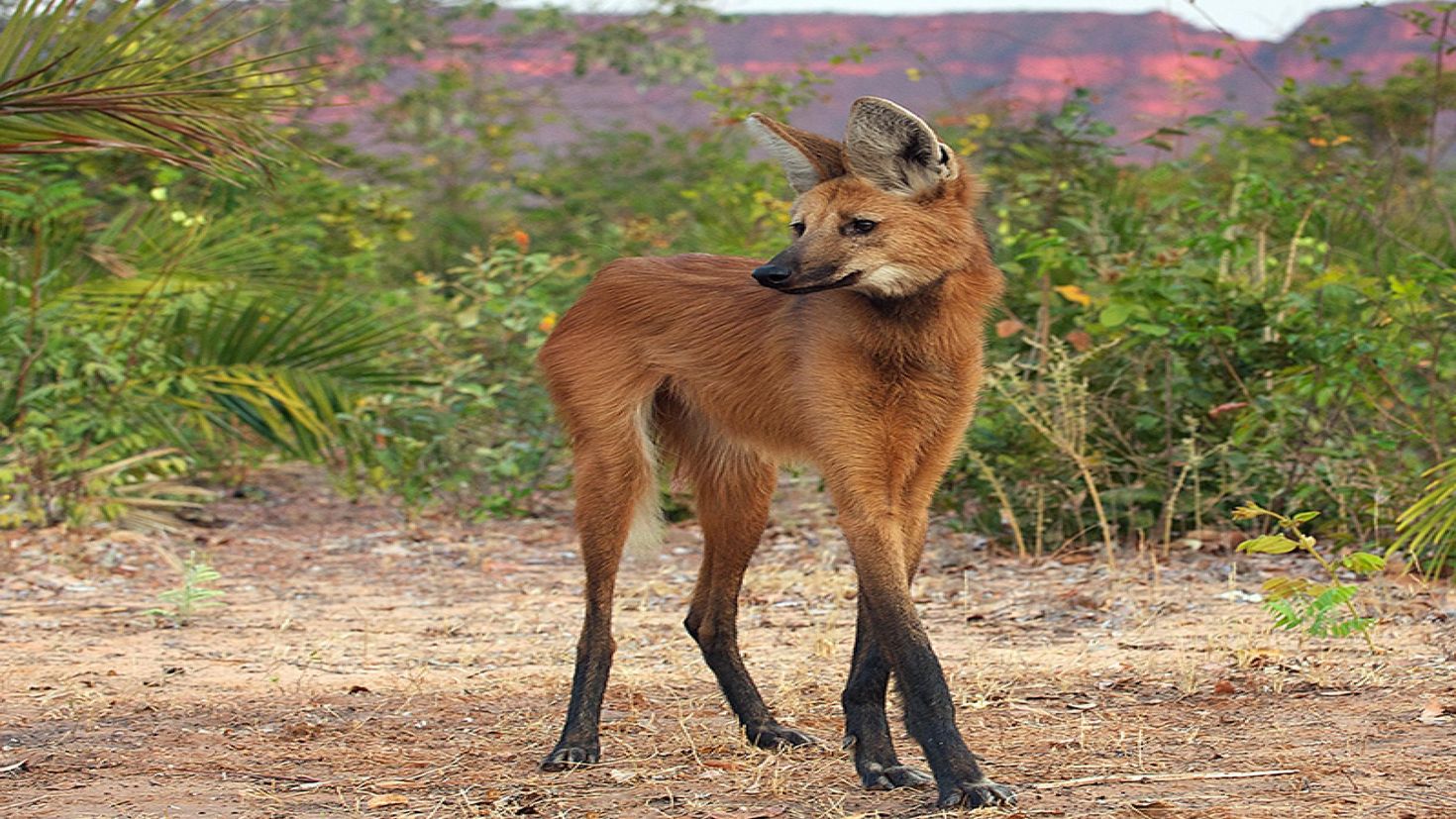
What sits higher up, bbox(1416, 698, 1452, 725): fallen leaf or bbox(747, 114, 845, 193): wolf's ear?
bbox(747, 114, 845, 193): wolf's ear

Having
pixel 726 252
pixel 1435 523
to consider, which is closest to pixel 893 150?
pixel 1435 523

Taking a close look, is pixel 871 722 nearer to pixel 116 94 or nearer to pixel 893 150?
pixel 893 150

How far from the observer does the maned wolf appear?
3.16 meters

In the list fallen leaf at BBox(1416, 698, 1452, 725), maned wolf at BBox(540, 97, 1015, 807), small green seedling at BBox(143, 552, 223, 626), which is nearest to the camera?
maned wolf at BBox(540, 97, 1015, 807)

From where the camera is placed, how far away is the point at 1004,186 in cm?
697

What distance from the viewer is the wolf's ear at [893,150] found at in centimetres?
312

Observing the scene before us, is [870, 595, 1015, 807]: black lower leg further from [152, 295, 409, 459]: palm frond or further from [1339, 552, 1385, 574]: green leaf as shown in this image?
[152, 295, 409, 459]: palm frond

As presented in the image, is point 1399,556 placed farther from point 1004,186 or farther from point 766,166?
point 766,166

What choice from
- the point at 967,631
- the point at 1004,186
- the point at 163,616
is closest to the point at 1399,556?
the point at 967,631

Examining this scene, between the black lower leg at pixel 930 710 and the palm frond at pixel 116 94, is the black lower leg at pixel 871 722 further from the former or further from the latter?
the palm frond at pixel 116 94

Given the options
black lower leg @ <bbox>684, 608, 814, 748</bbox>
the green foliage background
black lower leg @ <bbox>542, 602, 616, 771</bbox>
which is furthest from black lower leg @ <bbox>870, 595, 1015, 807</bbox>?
the green foliage background

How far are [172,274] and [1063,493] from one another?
3910 mm

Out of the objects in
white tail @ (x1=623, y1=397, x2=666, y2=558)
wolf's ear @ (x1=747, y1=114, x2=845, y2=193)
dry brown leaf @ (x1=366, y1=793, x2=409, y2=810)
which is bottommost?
dry brown leaf @ (x1=366, y1=793, x2=409, y2=810)

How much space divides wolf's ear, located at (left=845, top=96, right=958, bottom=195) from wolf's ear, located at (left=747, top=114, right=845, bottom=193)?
0.07 m
